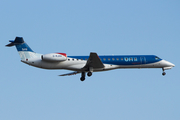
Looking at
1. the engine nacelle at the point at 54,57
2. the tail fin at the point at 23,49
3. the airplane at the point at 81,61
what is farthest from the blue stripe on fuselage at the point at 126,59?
the tail fin at the point at 23,49

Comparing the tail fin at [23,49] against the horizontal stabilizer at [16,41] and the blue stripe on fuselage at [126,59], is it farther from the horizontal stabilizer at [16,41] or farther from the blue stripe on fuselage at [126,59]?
the blue stripe on fuselage at [126,59]

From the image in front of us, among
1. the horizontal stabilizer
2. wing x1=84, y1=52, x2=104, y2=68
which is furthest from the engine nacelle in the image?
the horizontal stabilizer

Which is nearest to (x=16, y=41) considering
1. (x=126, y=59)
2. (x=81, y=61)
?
(x=81, y=61)

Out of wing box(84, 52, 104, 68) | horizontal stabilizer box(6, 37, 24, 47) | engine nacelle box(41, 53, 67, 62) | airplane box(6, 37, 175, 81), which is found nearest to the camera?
wing box(84, 52, 104, 68)

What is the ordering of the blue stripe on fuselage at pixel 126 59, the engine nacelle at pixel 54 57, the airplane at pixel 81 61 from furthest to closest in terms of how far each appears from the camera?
the blue stripe on fuselage at pixel 126 59
the airplane at pixel 81 61
the engine nacelle at pixel 54 57

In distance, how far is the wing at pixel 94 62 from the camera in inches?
1516

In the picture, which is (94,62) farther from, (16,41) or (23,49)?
(16,41)

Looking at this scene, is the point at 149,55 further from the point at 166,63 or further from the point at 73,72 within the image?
the point at 73,72

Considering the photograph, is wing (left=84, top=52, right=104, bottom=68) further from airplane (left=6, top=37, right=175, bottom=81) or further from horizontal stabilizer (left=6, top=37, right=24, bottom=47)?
horizontal stabilizer (left=6, top=37, right=24, bottom=47)

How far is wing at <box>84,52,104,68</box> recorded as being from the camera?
126 feet

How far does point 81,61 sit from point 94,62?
248 centimetres

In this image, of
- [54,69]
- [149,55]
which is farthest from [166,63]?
[54,69]

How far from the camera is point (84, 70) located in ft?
136

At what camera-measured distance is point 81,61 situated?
136ft
